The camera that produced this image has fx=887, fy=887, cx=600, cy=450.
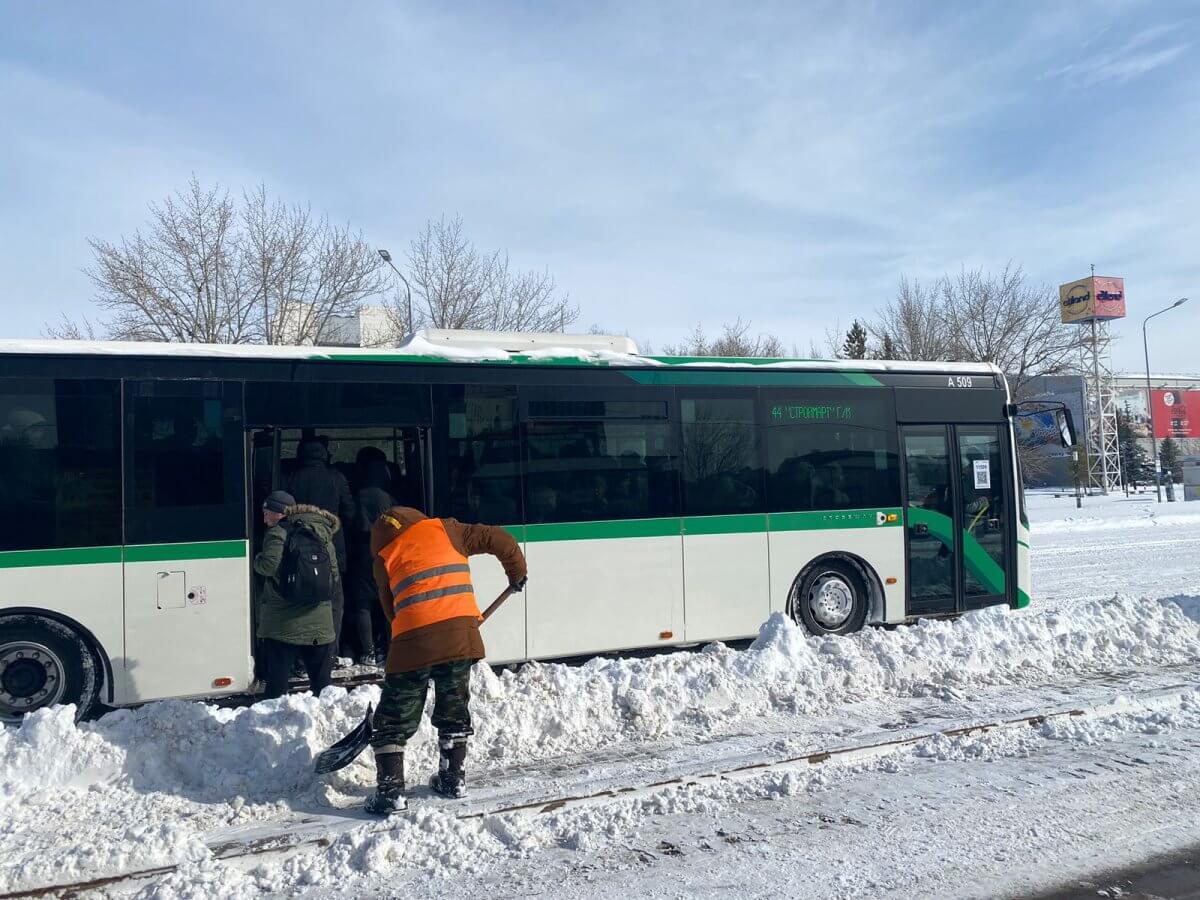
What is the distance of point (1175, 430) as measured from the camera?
296ft

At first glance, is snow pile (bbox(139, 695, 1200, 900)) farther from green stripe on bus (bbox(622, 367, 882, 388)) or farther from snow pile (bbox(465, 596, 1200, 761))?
green stripe on bus (bbox(622, 367, 882, 388))

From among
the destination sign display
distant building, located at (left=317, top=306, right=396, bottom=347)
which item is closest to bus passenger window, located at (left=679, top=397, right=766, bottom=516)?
the destination sign display

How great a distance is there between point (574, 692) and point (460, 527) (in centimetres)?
189

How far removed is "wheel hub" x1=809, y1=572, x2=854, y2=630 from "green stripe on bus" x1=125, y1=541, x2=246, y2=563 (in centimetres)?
584

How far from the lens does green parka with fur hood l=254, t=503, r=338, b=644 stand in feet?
21.3

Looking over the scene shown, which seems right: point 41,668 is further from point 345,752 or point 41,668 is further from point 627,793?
point 627,793

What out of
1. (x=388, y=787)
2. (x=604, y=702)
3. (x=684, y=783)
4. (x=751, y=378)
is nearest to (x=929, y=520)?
(x=751, y=378)

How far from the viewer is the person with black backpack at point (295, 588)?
6484 millimetres

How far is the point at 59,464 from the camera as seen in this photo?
717cm

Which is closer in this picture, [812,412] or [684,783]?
[684,783]

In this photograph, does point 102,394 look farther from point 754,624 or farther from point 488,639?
point 754,624

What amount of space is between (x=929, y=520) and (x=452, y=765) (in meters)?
6.76

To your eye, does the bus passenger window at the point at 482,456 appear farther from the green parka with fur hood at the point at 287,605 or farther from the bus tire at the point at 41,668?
the bus tire at the point at 41,668

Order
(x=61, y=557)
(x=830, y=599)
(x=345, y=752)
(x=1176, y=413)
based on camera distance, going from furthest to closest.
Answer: (x=1176, y=413)
(x=830, y=599)
(x=61, y=557)
(x=345, y=752)
